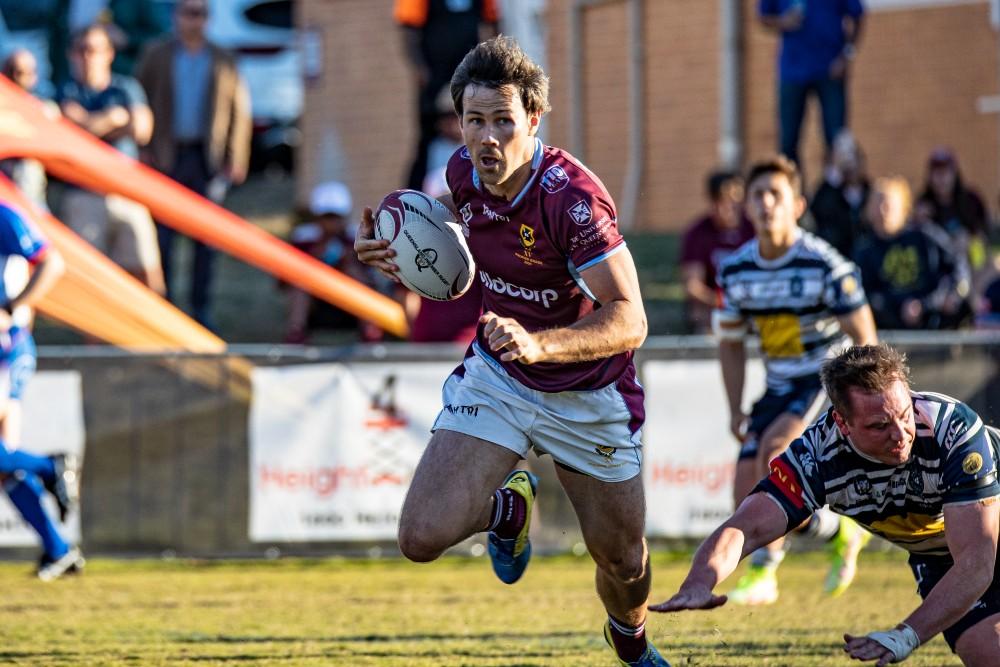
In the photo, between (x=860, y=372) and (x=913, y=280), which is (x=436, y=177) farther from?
(x=860, y=372)

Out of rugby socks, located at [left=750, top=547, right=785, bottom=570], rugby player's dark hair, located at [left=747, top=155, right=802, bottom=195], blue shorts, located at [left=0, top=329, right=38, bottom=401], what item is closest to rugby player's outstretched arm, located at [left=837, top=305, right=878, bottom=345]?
rugby player's dark hair, located at [left=747, top=155, right=802, bottom=195]

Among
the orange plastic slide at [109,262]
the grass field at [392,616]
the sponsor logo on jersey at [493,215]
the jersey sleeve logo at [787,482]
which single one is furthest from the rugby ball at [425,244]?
the orange plastic slide at [109,262]

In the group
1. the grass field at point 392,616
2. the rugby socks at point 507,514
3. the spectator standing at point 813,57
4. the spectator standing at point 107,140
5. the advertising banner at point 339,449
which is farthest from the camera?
the spectator standing at point 813,57

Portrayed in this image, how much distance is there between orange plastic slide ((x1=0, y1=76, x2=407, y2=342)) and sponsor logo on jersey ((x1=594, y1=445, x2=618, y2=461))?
18.5ft

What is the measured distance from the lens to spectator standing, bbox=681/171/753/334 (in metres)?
12.4

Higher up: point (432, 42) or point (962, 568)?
point (432, 42)

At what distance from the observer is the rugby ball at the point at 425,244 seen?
5660 mm

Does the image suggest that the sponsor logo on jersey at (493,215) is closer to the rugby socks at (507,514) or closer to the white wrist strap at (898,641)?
the rugby socks at (507,514)

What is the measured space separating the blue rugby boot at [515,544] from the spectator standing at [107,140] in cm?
675

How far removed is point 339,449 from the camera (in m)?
9.95

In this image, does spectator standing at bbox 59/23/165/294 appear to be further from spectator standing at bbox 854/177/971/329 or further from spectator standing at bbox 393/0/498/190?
spectator standing at bbox 854/177/971/329

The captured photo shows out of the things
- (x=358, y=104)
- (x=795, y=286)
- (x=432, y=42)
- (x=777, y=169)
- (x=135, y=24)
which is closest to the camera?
(x=795, y=286)

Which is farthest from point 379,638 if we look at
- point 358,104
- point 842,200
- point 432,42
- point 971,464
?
point 358,104

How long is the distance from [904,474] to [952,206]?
8.28m
